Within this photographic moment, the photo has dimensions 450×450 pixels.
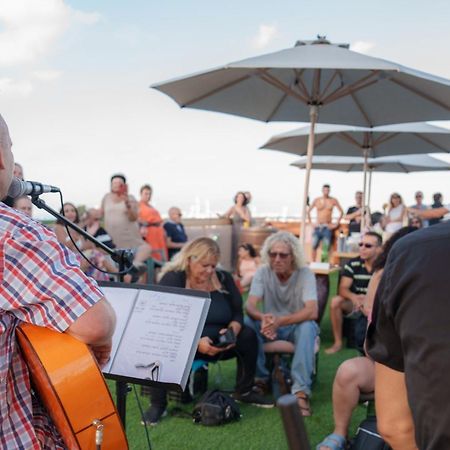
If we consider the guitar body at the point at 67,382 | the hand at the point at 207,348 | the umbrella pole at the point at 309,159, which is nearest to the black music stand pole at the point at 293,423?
the guitar body at the point at 67,382

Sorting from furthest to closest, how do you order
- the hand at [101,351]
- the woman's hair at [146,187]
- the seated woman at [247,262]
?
the woman's hair at [146,187]
the seated woman at [247,262]
the hand at [101,351]

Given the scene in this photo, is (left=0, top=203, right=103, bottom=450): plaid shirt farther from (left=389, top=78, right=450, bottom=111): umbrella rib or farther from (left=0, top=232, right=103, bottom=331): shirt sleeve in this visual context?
(left=389, top=78, right=450, bottom=111): umbrella rib

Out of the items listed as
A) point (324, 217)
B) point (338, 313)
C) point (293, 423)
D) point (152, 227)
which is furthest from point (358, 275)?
point (324, 217)

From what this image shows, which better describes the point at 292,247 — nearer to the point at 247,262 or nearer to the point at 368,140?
the point at 247,262

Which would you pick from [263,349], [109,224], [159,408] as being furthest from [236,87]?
[159,408]

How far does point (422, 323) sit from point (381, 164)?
13933mm

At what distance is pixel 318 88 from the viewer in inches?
263

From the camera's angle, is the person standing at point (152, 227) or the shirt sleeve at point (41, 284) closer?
the shirt sleeve at point (41, 284)

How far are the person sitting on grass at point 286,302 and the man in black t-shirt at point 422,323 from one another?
3153mm

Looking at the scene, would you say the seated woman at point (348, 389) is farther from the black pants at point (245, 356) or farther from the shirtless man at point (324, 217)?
the shirtless man at point (324, 217)

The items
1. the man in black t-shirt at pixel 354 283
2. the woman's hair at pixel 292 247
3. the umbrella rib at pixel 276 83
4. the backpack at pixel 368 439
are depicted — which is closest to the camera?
the backpack at pixel 368 439

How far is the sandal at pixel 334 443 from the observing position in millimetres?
3289

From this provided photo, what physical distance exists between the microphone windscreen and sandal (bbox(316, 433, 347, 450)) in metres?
2.33

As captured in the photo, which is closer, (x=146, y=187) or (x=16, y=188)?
(x=16, y=188)
